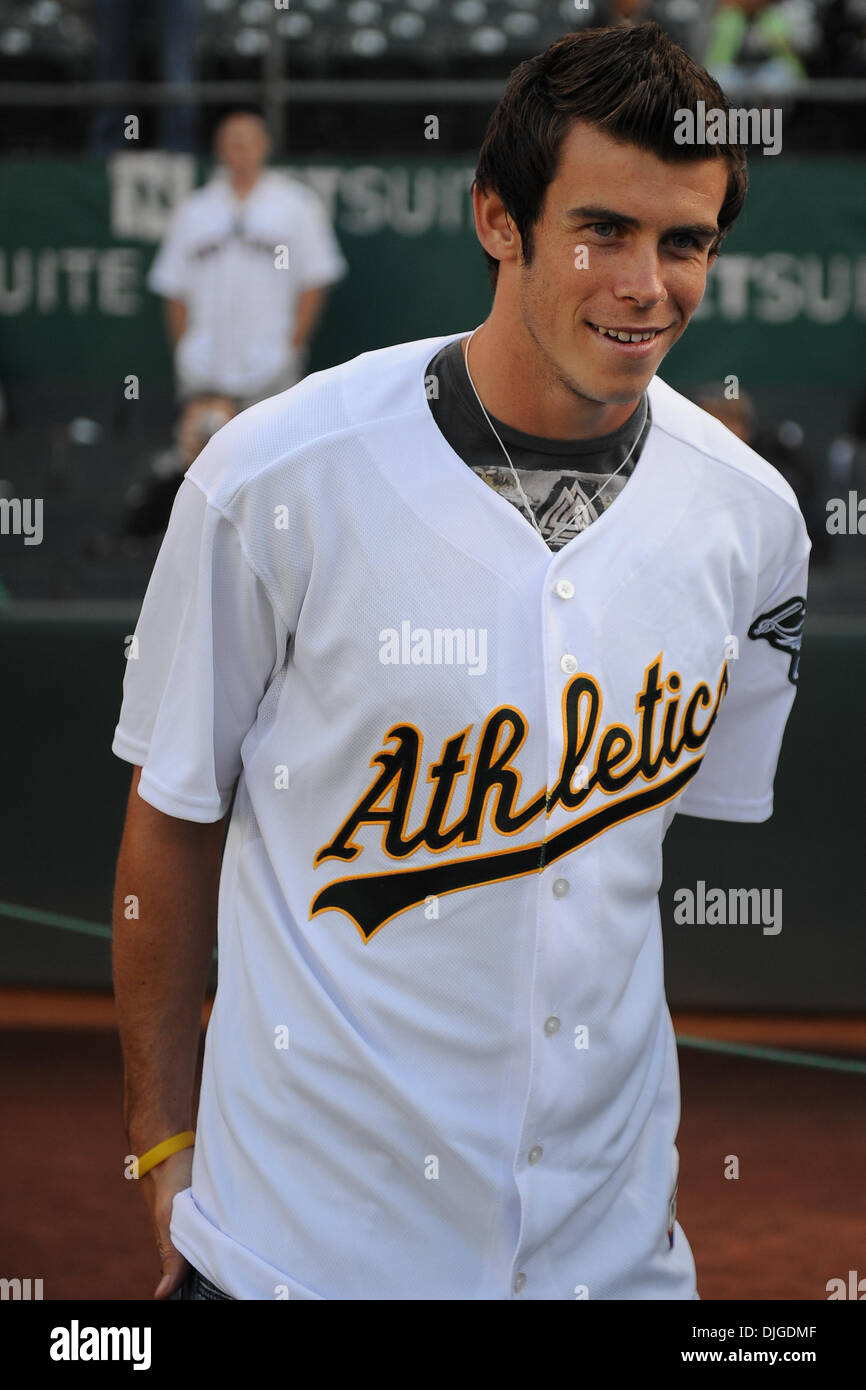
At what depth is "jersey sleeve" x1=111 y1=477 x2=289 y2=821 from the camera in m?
1.84

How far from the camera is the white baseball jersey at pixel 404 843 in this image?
71.9 inches

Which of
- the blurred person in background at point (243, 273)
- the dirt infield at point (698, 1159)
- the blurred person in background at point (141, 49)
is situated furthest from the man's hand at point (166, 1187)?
the blurred person in background at point (141, 49)

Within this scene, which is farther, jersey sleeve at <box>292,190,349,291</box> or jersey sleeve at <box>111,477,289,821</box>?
jersey sleeve at <box>292,190,349,291</box>

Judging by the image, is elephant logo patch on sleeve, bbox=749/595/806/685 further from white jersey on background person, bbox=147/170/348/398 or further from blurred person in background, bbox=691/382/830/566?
white jersey on background person, bbox=147/170/348/398

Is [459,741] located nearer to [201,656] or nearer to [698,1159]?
[201,656]

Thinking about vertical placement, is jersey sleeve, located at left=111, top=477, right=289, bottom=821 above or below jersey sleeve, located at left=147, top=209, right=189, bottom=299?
below

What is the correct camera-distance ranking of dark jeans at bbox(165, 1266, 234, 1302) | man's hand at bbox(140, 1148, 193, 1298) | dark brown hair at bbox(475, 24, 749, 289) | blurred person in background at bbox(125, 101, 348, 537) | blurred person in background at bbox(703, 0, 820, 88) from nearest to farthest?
1. dark brown hair at bbox(475, 24, 749, 289)
2. dark jeans at bbox(165, 1266, 234, 1302)
3. man's hand at bbox(140, 1148, 193, 1298)
4. blurred person in background at bbox(125, 101, 348, 537)
5. blurred person in background at bbox(703, 0, 820, 88)

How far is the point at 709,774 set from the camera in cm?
231

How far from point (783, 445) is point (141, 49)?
365cm

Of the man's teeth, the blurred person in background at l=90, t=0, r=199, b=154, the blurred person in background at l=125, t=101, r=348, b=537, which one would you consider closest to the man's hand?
the man's teeth

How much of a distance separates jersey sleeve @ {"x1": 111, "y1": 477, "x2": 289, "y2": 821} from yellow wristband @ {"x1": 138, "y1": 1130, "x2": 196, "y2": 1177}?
1.46 ft

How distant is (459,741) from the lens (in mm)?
1827

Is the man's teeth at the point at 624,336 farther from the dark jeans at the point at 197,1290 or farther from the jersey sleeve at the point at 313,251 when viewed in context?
the jersey sleeve at the point at 313,251
